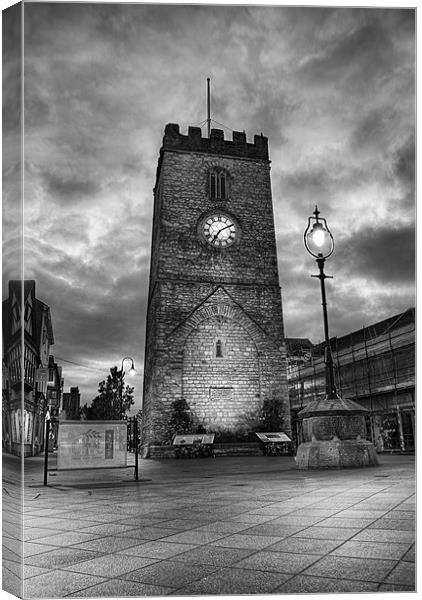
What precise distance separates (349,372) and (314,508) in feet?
63.6

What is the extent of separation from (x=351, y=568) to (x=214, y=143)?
23.0 metres

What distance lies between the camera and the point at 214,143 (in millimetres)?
23266

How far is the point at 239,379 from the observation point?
2036cm

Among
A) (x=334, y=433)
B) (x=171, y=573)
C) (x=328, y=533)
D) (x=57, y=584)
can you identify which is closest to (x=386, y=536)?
(x=328, y=533)

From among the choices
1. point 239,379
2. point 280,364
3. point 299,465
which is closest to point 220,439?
point 239,379

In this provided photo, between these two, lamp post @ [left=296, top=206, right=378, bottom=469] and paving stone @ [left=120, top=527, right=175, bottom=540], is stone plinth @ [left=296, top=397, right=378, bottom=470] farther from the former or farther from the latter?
paving stone @ [left=120, top=527, right=175, bottom=540]

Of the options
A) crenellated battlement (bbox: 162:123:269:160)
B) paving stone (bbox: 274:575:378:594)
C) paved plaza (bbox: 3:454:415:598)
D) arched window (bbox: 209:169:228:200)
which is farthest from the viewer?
arched window (bbox: 209:169:228:200)

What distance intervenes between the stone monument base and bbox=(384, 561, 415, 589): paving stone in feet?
17.6

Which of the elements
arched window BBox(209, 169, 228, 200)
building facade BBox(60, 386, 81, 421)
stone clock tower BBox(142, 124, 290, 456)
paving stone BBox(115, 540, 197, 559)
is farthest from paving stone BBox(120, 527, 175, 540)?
building facade BBox(60, 386, 81, 421)

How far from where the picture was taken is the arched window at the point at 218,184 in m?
22.7

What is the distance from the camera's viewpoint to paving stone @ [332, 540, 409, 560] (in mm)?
2082

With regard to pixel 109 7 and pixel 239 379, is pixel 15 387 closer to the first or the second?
pixel 109 7

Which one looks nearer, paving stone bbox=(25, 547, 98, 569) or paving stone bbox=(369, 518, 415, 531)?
paving stone bbox=(25, 547, 98, 569)

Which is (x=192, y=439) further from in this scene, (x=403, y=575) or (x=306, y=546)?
(x=403, y=575)
